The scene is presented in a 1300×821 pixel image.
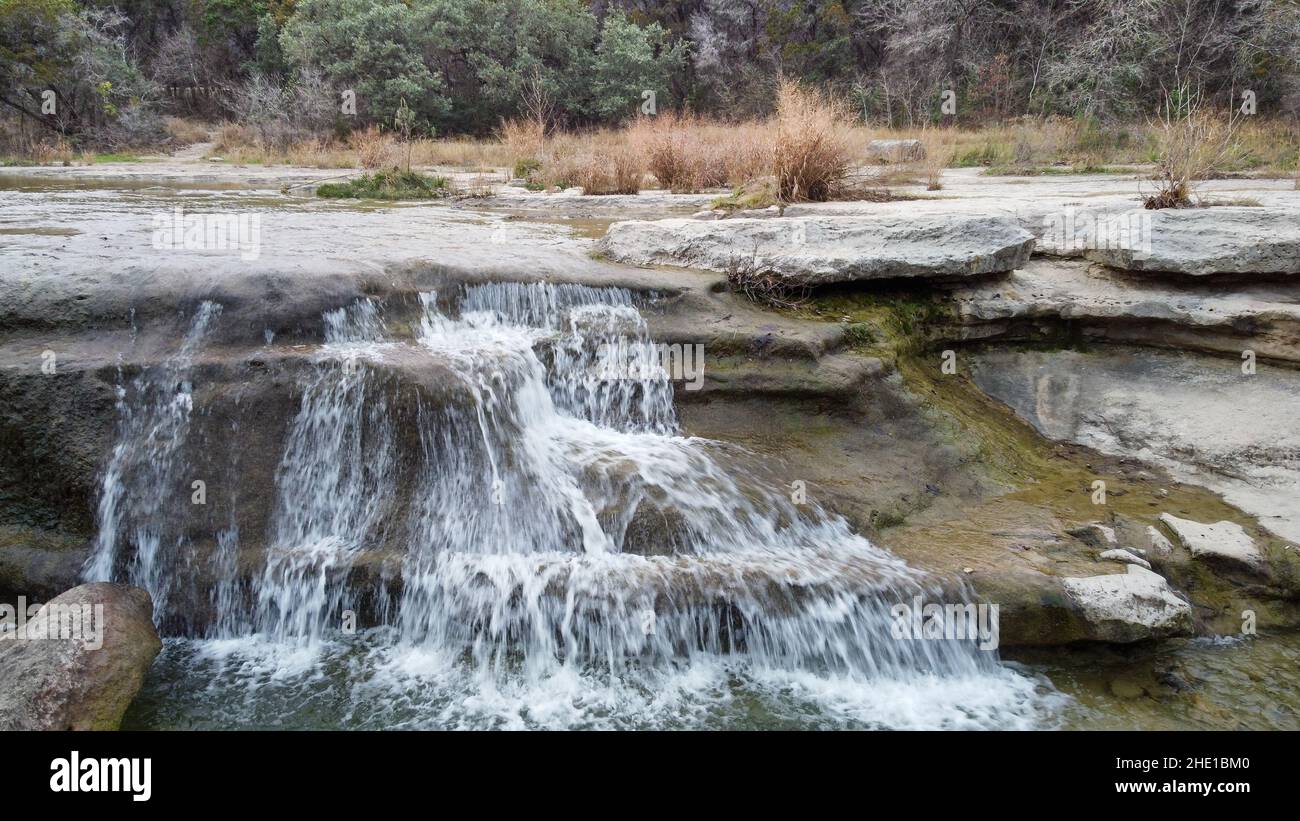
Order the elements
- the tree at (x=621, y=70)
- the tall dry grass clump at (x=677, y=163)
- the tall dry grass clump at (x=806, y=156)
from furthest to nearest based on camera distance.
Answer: the tree at (x=621, y=70) → the tall dry grass clump at (x=677, y=163) → the tall dry grass clump at (x=806, y=156)

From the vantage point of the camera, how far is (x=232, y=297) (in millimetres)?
3963

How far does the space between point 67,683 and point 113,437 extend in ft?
3.98

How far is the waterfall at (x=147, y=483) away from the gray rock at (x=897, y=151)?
10390mm

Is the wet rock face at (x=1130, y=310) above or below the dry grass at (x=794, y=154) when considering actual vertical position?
below

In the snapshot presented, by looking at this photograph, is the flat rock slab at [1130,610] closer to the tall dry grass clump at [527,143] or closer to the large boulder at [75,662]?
the large boulder at [75,662]

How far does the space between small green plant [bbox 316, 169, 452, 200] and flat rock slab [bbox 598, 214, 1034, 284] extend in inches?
252

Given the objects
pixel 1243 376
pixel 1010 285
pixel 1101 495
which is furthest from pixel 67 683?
pixel 1243 376

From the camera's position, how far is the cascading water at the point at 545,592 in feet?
9.97

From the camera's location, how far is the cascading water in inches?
120

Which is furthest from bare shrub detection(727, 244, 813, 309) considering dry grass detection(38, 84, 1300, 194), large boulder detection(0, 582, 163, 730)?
large boulder detection(0, 582, 163, 730)

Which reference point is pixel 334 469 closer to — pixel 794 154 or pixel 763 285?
pixel 763 285

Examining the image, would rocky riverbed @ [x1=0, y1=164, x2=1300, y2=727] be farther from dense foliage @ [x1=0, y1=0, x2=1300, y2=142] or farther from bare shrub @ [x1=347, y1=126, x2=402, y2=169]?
dense foliage @ [x1=0, y1=0, x2=1300, y2=142]

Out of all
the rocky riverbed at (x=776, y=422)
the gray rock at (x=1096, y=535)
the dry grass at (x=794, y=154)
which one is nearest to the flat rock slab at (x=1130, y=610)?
the rocky riverbed at (x=776, y=422)
